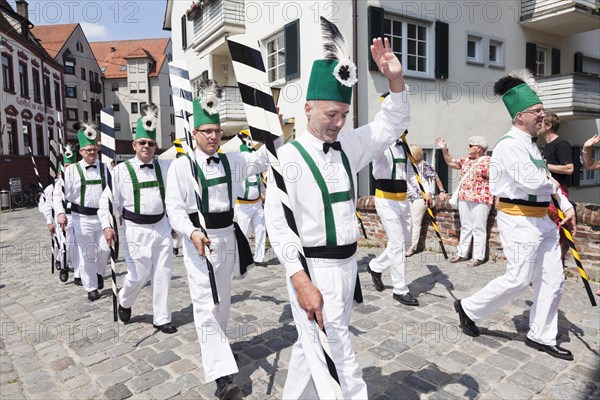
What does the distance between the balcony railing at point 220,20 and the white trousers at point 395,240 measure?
37.6 ft

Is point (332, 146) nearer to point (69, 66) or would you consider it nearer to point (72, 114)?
point (69, 66)

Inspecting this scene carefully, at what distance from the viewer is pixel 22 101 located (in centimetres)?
2748

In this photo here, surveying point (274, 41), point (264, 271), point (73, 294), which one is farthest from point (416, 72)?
point (73, 294)

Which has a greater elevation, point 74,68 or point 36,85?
point 74,68

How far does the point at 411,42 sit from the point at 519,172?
9.51m

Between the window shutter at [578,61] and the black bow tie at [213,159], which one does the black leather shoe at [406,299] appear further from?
the window shutter at [578,61]

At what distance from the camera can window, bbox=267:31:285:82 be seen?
42.7 feet

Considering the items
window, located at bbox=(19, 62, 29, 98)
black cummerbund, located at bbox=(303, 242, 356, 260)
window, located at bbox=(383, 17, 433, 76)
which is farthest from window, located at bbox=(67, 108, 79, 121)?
black cummerbund, located at bbox=(303, 242, 356, 260)

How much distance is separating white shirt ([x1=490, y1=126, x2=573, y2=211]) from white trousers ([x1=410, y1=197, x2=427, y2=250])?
12.8ft

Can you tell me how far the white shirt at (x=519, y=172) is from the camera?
12.1 ft

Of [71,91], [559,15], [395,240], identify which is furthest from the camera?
[71,91]

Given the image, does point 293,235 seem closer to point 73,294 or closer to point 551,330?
point 551,330

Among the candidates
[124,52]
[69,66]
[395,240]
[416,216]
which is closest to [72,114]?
[69,66]

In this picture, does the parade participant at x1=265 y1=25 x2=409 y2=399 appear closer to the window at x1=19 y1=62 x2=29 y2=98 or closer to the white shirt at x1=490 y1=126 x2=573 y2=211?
the white shirt at x1=490 y1=126 x2=573 y2=211
